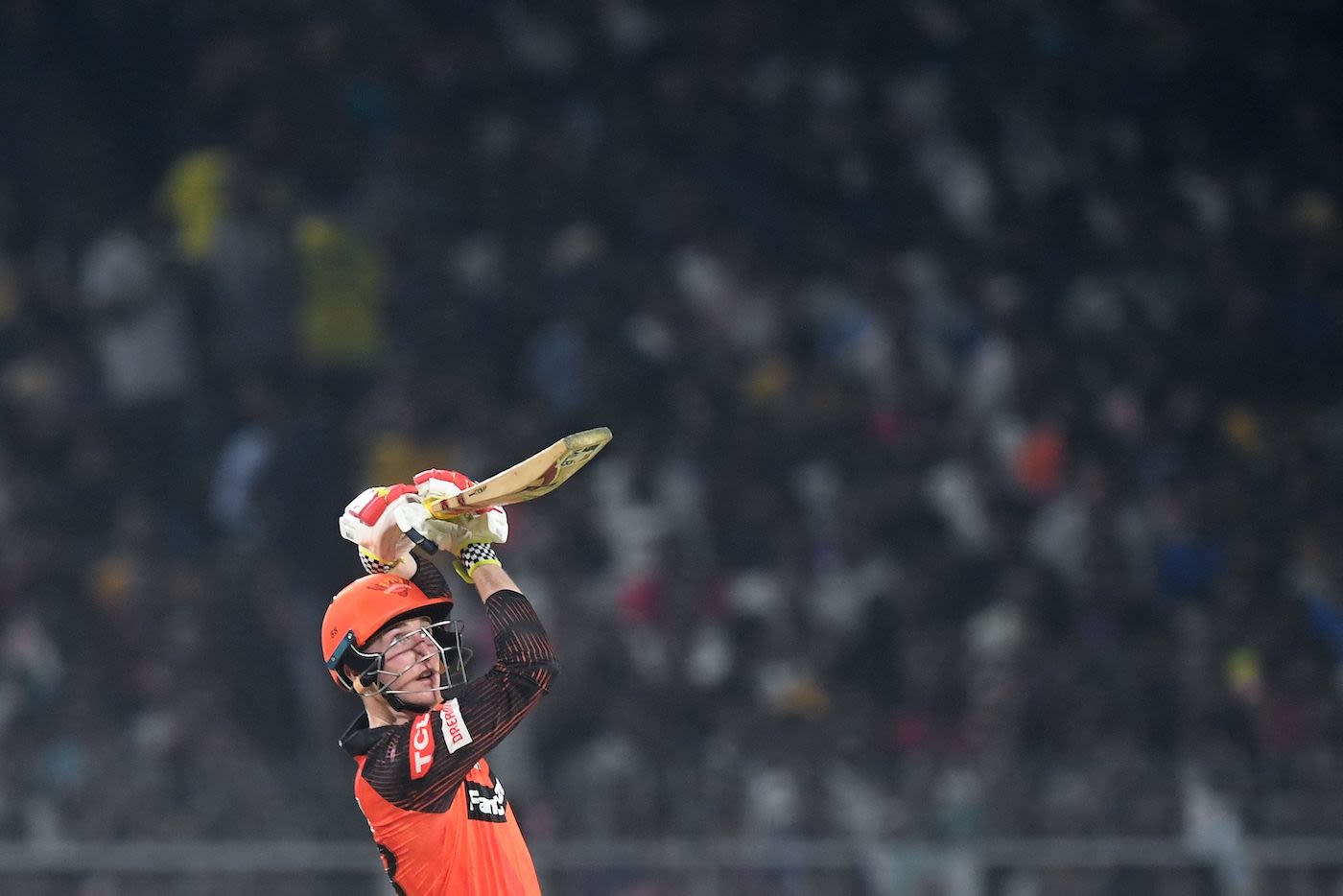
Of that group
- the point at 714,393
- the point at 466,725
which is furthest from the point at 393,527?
the point at 714,393

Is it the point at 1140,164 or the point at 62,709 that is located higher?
the point at 1140,164

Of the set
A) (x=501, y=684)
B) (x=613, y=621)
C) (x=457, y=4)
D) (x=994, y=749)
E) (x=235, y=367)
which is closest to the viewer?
(x=501, y=684)

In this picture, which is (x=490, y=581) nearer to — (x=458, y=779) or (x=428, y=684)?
(x=428, y=684)

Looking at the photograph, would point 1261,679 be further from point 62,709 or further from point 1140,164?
point 62,709

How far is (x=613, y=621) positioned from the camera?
38.8ft

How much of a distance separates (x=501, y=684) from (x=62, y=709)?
23.8ft

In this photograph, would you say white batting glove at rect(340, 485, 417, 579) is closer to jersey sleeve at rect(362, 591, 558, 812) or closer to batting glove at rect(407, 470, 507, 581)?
batting glove at rect(407, 470, 507, 581)

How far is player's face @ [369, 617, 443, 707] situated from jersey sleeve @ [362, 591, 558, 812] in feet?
0.21

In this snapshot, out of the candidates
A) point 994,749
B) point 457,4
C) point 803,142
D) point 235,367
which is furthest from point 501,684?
point 457,4

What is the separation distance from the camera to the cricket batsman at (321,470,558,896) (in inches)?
199

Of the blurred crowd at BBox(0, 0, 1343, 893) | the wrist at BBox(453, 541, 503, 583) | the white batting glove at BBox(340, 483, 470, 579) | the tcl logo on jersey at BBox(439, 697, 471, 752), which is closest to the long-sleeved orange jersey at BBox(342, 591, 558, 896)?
the tcl logo on jersey at BBox(439, 697, 471, 752)

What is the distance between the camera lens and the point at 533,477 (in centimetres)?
494

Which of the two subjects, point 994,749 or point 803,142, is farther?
point 803,142

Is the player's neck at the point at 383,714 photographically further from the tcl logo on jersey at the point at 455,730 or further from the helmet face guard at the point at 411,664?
the tcl logo on jersey at the point at 455,730
